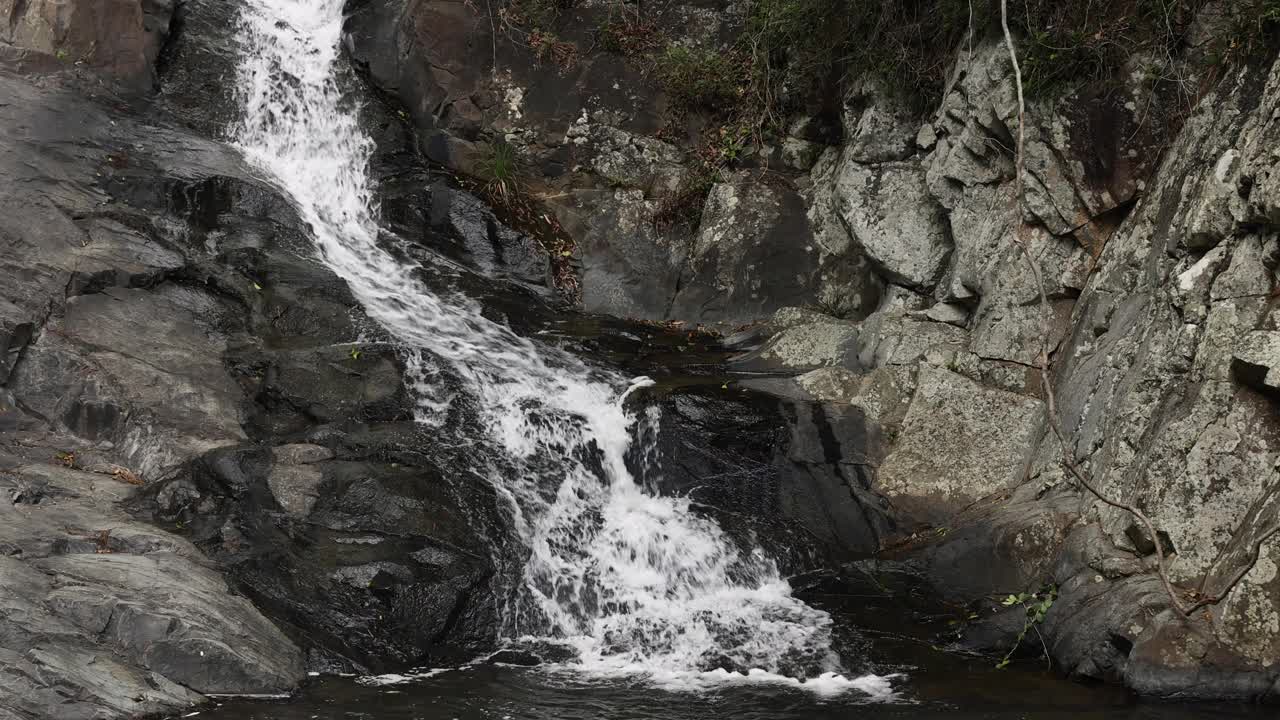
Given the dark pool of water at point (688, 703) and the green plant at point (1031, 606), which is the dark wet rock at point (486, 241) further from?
the green plant at point (1031, 606)

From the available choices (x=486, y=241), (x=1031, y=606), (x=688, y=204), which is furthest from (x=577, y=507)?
(x=688, y=204)

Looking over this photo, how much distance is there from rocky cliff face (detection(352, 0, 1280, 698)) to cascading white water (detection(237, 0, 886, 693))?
4.50 feet

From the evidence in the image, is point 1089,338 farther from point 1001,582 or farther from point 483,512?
point 483,512

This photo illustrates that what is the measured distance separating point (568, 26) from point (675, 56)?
172 cm

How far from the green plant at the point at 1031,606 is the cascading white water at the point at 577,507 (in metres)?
1.01

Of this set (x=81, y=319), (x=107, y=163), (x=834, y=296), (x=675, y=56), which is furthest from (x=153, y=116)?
(x=834, y=296)

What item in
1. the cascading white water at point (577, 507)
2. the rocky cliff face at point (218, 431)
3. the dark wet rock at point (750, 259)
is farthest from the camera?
the dark wet rock at point (750, 259)

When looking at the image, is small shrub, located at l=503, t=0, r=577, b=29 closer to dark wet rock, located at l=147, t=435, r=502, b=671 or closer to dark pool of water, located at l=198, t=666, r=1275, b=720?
dark wet rock, located at l=147, t=435, r=502, b=671

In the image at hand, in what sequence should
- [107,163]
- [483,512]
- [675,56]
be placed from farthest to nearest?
[675,56], [107,163], [483,512]

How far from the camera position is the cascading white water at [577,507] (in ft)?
22.0

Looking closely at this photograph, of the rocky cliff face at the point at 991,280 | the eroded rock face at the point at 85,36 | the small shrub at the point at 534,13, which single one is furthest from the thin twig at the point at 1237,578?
the eroded rock face at the point at 85,36

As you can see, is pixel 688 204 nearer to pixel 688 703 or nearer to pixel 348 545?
pixel 348 545

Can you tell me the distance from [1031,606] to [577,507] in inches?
137

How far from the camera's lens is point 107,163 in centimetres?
969
